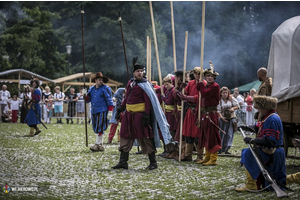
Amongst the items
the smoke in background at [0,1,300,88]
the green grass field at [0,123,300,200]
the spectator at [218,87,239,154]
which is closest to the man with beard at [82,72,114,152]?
the green grass field at [0,123,300,200]

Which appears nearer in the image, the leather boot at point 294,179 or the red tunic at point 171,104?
the leather boot at point 294,179

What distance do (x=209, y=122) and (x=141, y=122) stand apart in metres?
1.50

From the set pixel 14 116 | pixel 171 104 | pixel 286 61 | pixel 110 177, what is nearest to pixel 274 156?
pixel 110 177

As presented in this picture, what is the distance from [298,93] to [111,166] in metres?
3.65

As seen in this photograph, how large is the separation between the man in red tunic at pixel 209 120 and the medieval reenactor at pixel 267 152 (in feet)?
8.21

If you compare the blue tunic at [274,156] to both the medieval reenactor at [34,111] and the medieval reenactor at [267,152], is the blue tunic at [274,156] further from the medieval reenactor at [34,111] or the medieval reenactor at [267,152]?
the medieval reenactor at [34,111]

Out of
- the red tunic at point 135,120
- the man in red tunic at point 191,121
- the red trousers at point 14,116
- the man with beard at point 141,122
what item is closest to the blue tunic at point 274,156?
the man with beard at point 141,122

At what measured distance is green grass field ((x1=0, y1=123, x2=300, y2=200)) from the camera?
5.66 meters

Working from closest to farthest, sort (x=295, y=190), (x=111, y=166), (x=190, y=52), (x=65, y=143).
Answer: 1. (x=295, y=190)
2. (x=111, y=166)
3. (x=65, y=143)
4. (x=190, y=52)

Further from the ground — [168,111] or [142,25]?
[142,25]

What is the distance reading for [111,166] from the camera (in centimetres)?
811

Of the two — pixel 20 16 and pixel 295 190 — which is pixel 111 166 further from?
pixel 20 16

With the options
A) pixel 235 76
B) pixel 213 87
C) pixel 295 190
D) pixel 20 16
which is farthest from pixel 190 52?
pixel 295 190

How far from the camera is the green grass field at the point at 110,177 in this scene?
566cm
